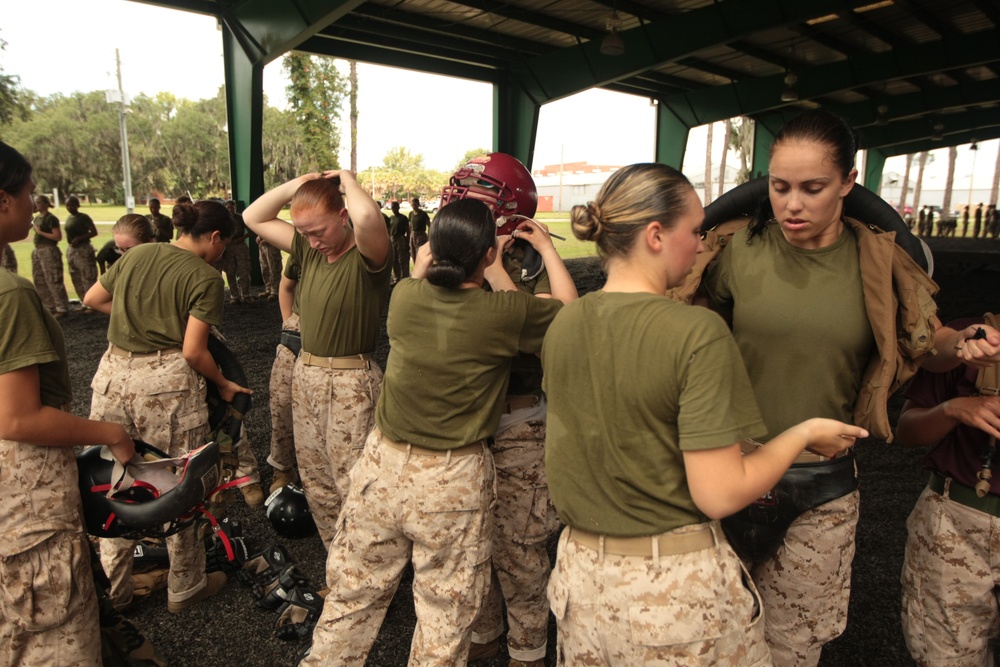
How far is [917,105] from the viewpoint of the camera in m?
23.8

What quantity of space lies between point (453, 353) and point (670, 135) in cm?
2216

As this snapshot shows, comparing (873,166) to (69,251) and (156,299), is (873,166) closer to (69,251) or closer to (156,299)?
(69,251)

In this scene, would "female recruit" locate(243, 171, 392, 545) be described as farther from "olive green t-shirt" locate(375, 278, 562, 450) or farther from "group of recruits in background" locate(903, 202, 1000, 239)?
"group of recruits in background" locate(903, 202, 1000, 239)

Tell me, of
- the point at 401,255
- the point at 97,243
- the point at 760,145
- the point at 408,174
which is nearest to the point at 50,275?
the point at 401,255

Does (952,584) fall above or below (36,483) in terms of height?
below

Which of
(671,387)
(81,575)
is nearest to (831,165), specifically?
(671,387)

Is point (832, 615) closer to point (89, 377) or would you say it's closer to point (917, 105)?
point (89, 377)

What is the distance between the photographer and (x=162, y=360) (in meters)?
3.23

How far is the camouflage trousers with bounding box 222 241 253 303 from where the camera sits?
12.7 metres

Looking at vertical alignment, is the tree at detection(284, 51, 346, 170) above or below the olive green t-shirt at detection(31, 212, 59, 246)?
above

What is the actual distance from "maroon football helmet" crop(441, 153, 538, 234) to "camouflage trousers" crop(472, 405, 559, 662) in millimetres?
805

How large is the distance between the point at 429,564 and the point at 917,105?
1116 inches

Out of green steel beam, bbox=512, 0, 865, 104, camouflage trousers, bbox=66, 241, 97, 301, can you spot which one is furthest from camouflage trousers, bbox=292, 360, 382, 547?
green steel beam, bbox=512, 0, 865, 104

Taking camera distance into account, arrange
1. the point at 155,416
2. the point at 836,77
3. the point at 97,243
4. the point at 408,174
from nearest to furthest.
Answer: the point at 155,416 → the point at 836,77 → the point at 97,243 → the point at 408,174
